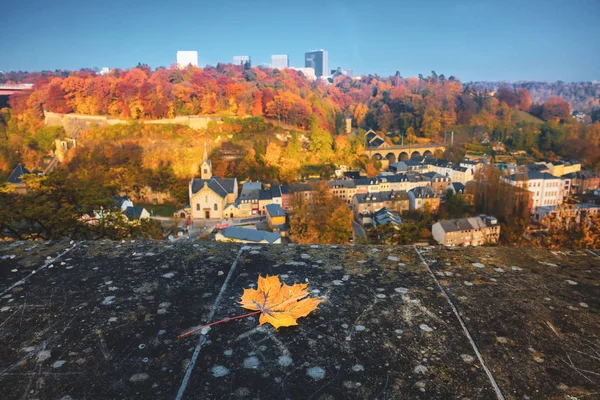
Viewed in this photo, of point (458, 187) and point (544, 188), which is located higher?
point (458, 187)

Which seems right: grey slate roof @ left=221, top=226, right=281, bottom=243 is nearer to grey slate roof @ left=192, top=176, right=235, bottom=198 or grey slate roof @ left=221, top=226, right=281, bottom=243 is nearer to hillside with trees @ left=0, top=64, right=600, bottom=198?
grey slate roof @ left=192, top=176, right=235, bottom=198

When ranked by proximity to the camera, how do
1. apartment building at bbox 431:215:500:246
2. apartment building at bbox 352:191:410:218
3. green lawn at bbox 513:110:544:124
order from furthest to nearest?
1. green lawn at bbox 513:110:544:124
2. apartment building at bbox 352:191:410:218
3. apartment building at bbox 431:215:500:246

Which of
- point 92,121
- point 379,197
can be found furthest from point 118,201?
A: point 92,121

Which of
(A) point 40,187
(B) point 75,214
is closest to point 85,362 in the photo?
(B) point 75,214

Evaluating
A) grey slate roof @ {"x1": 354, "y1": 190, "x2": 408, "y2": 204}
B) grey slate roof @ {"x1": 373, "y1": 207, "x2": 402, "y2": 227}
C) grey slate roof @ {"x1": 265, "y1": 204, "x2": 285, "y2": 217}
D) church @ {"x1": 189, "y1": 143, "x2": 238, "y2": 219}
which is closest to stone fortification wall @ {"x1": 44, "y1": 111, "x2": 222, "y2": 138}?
church @ {"x1": 189, "y1": 143, "x2": 238, "y2": 219}

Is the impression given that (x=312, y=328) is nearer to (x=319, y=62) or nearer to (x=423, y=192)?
(x=423, y=192)

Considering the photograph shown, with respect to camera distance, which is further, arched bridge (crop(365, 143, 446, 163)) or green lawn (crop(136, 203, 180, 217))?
arched bridge (crop(365, 143, 446, 163))
